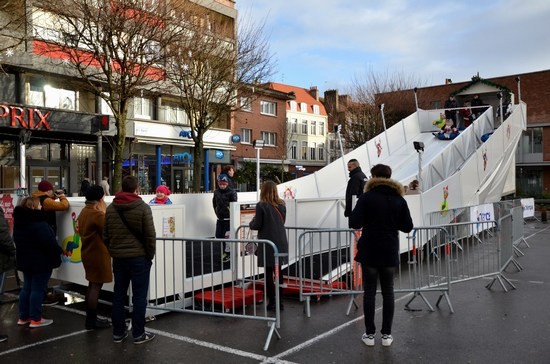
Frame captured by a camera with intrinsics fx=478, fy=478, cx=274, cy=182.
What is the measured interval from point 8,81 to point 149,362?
19294 millimetres

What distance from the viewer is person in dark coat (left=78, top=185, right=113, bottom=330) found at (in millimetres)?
5895

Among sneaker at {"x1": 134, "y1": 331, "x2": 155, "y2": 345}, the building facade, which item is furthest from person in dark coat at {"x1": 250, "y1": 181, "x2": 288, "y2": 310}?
the building facade

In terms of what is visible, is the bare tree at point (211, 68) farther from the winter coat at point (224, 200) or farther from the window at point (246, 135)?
the window at point (246, 135)

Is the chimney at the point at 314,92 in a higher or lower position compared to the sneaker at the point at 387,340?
higher

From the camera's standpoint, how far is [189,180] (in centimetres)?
2992

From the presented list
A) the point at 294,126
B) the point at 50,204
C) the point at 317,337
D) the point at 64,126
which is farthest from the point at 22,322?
the point at 294,126

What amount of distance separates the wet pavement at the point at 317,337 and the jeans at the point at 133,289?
0.70 ft

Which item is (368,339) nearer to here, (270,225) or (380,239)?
(380,239)

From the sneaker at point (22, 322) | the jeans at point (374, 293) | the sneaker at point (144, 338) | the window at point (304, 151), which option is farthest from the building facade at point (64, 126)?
the window at point (304, 151)

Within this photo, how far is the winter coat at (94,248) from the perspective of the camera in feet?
19.4

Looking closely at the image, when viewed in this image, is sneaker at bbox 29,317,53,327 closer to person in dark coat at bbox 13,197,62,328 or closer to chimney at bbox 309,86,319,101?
person in dark coat at bbox 13,197,62,328

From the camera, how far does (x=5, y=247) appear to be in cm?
570

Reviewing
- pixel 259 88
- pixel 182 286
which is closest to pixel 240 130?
pixel 259 88

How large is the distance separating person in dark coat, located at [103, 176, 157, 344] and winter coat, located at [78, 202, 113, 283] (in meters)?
0.58
